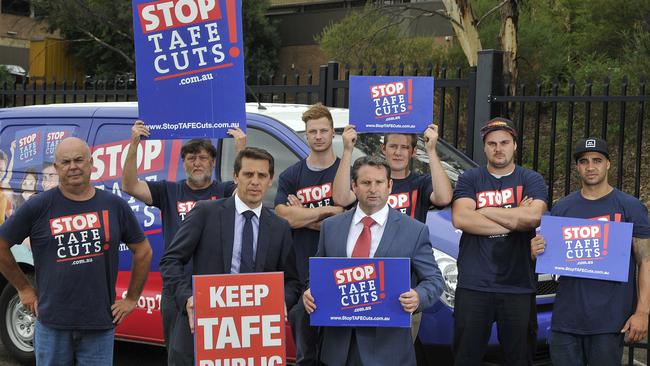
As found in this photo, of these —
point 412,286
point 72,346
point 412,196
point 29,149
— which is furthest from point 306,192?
point 29,149

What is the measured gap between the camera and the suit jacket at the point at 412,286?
4.46 m

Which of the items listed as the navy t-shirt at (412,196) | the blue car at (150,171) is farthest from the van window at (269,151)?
the navy t-shirt at (412,196)

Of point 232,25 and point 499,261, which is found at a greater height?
point 232,25

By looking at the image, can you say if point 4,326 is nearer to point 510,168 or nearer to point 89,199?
point 89,199

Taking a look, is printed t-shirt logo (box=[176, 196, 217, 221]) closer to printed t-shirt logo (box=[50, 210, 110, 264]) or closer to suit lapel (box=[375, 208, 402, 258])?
printed t-shirt logo (box=[50, 210, 110, 264])

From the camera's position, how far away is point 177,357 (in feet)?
16.1

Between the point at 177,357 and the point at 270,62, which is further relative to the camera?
the point at 270,62

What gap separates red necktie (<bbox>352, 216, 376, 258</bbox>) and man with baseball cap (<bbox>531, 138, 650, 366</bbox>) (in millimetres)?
1259

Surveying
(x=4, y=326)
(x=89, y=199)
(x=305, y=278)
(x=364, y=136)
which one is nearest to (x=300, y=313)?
(x=305, y=278)

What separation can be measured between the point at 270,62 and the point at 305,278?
39801 millimetres

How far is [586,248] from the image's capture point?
5.25m

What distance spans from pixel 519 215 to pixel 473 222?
0.88ft

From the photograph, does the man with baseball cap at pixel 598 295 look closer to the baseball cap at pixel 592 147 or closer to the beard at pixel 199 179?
the baseball cap at pixel 592 147

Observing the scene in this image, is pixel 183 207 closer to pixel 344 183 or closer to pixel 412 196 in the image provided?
pixel 344 183
